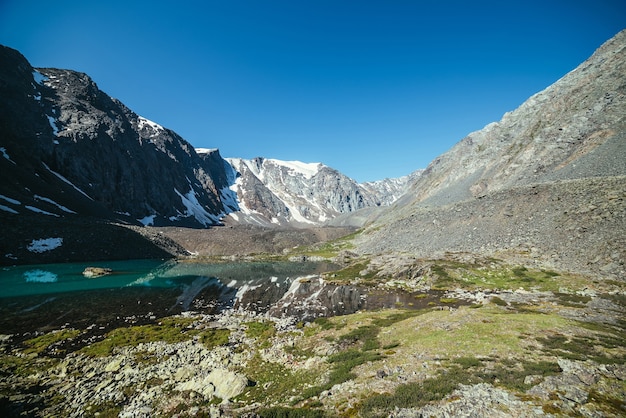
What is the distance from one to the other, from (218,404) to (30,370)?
18113 mm

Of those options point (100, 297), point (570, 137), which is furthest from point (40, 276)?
point (570, 137)

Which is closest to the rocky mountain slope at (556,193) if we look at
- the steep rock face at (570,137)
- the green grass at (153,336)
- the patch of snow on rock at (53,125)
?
the steep rock face at (570,137)

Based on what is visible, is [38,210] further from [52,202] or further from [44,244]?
[44,244]

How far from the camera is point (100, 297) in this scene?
54312mm

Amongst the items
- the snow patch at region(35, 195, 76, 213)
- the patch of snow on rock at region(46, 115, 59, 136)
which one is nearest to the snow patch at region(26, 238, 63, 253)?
the snow patch at region(35, 195, 76, 213)

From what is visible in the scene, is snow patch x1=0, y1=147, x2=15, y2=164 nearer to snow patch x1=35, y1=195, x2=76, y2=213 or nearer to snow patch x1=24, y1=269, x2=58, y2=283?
snow patch x1=35, y1=195, x2=76, y2=213

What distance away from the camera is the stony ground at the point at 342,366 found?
13.4 metres

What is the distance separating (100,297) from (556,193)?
10131 cm

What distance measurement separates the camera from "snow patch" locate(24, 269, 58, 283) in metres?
71.6

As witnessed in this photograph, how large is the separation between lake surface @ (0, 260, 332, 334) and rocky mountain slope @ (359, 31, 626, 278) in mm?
51525

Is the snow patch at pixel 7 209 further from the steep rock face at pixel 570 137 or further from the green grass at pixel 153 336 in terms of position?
the steep rock face at pixel 570 137

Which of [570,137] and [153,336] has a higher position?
[570,137]

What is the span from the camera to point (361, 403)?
14.4m

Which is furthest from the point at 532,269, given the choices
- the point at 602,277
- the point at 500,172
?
the point at 500,172
